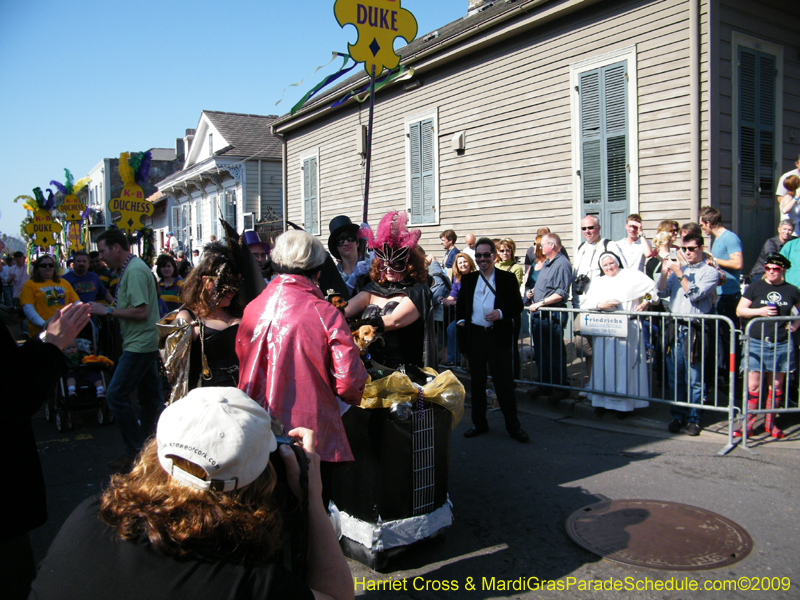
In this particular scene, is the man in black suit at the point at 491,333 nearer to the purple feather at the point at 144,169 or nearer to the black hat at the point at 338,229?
the black hat at the point at 338,229

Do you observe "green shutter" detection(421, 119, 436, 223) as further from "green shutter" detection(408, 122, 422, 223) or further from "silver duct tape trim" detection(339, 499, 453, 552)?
"silver duct tape trim" detection(339, 499, 453, 552)

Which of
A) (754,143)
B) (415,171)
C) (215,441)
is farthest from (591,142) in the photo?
(215,441)

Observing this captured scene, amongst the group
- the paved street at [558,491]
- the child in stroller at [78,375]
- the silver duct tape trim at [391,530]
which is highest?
the child in stroller at [78,375]

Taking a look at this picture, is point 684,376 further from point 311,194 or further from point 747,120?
point 311,194

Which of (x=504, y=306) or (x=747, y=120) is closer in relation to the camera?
(x=504, y=306)

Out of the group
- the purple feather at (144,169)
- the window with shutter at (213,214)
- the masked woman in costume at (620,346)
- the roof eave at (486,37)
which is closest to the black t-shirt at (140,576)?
the masked woman in costume at (620,346)

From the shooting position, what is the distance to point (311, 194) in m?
17.9

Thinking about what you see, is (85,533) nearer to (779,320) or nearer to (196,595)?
(196,595)

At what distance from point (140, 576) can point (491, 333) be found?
4.74m

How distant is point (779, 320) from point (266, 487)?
224 inches

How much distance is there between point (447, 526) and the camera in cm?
369

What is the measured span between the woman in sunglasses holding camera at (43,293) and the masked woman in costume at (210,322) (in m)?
4.93

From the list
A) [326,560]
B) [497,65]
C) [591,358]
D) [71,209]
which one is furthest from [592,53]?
[71,209]

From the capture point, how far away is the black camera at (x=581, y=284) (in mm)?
7629
